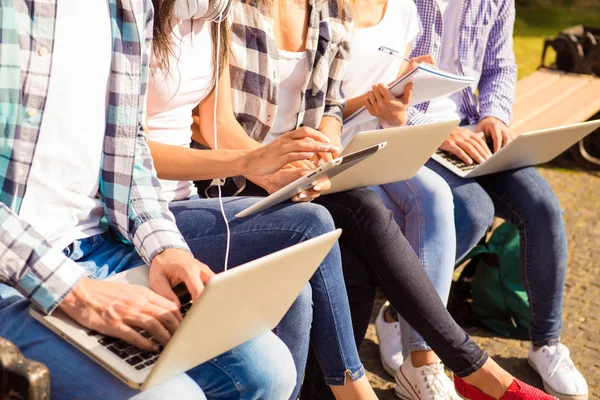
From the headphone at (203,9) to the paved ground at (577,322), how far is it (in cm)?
153

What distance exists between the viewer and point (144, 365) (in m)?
1.59

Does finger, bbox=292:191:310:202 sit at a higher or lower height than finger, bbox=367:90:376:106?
lower

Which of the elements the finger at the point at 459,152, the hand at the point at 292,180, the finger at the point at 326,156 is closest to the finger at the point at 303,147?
the hand at the point at 292,180

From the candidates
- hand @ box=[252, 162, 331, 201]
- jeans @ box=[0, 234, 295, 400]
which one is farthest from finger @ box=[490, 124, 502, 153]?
jeans @ box=[0, 234, 295, 400]

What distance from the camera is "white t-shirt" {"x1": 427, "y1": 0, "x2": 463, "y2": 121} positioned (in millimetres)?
3600

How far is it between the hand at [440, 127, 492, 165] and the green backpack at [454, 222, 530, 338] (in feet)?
1.33

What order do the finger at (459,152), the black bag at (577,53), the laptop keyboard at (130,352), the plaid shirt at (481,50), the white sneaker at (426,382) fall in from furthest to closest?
the black bag at (577,53) < the plaid shirt at (481,50) < the finger at (459,152) < the white sneaker at (426,382) < the laptop keyboard at (130,352)

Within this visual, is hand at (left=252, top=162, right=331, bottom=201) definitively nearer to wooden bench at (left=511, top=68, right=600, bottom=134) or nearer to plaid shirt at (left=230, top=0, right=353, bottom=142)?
plaid shirt at (left=230, top=0, right=353, bottom=142)

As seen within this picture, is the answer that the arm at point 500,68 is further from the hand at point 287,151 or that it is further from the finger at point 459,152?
the hand at point 287,151

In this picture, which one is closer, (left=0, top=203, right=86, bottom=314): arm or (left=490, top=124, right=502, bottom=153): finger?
(left=0, top=203, right=86, bottom=314): arm

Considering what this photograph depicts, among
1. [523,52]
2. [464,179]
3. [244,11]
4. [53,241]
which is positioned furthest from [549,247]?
[523,52]

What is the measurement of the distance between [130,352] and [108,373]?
60mm

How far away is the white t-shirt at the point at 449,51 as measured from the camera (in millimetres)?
3600

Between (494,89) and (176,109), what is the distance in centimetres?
172
